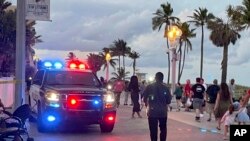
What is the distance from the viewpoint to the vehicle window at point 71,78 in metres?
17.5

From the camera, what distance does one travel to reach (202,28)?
296 ft

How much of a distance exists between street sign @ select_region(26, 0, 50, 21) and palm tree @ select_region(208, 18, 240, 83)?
6034 centimetres

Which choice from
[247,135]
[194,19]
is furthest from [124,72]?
[247,135]

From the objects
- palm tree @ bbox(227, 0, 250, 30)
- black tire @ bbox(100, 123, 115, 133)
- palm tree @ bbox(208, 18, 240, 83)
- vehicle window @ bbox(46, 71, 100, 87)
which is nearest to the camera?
black tire @ bbox(100, 123, 115, 133)

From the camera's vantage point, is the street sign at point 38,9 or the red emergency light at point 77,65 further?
the red emergency light at point 77,65

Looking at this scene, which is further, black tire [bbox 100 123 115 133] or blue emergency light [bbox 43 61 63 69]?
blue emergency light [bbox 43 61 63 69]

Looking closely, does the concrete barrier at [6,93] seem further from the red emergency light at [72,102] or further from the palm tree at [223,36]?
the palm tree at [223,36]

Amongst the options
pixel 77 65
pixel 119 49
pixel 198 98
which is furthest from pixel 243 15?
pixel 119 49

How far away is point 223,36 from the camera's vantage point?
74.5 meters

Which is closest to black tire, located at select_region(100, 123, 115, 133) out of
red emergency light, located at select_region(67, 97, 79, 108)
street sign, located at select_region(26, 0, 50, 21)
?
red emergency light, located at select_region(67, 97, 79, 108)

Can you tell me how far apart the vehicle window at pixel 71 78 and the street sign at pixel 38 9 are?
2.57 meters

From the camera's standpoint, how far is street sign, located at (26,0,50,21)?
15.6 metres

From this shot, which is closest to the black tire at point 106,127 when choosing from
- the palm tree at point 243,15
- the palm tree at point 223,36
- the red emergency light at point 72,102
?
the red emergency light at point 72,102

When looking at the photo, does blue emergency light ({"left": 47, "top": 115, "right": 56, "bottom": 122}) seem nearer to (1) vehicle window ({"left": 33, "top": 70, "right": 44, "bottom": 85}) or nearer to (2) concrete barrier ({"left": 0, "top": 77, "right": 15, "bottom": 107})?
(1) vehicle window ({"left": 33, "top": 70, "right": 44, "bottom": 85})
